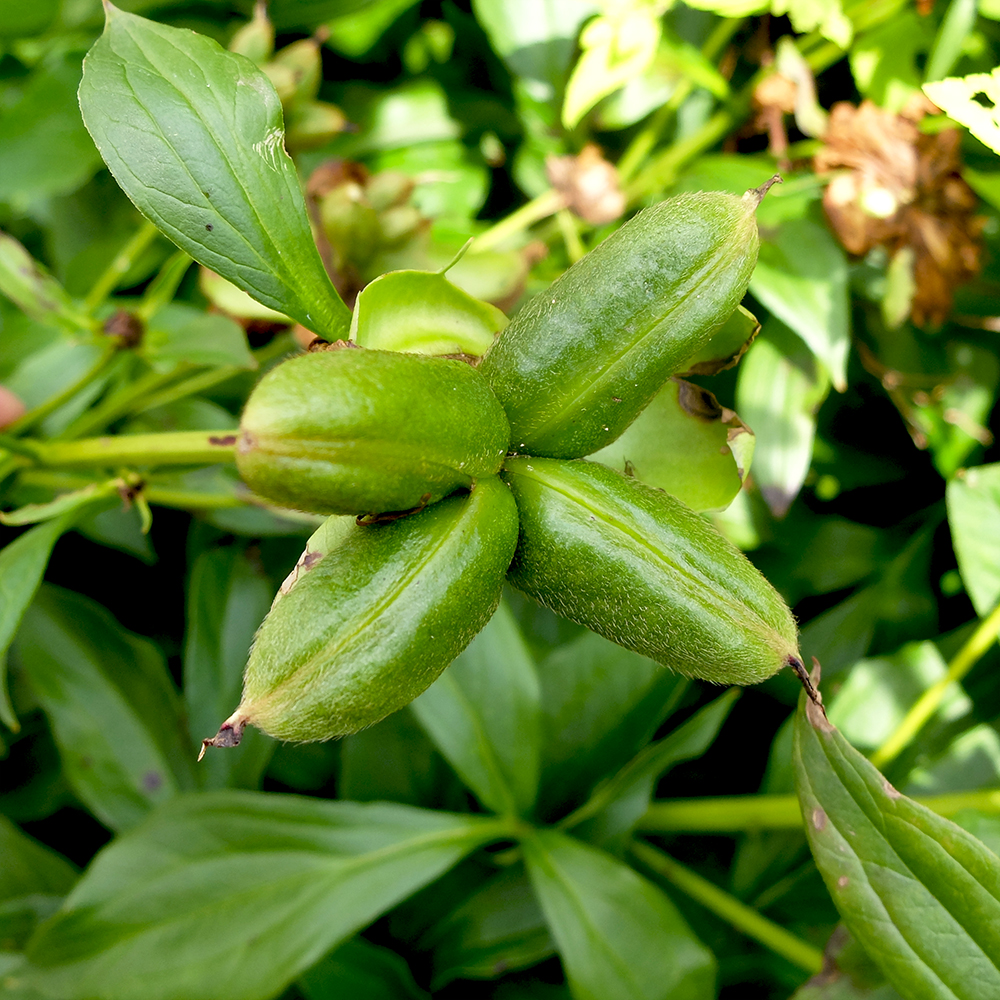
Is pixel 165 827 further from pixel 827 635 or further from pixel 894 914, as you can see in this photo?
pixel 827 635

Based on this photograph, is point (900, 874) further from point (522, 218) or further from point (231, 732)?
point (522, 218)

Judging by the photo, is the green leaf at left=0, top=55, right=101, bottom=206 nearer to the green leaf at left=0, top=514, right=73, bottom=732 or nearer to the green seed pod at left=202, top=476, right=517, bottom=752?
the green leaf at left=0, top=514, right=73, bottom=732

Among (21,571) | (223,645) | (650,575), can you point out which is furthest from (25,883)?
(650,575)

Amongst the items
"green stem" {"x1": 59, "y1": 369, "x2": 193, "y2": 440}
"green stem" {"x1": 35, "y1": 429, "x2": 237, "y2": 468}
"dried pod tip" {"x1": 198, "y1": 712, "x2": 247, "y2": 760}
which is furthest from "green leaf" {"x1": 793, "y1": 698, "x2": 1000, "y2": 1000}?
"green stem" {"x1": 59, "y1": 369, "x2": 193, "y2": 440}

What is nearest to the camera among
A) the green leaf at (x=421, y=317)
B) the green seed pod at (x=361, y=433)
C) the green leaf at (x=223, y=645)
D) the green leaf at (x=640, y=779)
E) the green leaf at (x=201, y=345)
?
the green seed pod at (x=361, y=433)

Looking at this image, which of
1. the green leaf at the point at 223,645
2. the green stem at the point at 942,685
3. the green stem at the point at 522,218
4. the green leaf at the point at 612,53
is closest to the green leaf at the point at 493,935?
the green leaf at the point at 223,645

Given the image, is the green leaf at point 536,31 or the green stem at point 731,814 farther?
the green leaf at point 536,31

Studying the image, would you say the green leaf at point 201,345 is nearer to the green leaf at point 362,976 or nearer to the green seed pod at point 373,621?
the green seed pod at point 373,621

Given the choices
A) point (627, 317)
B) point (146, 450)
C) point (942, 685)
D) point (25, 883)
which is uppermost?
point (627, 317)
